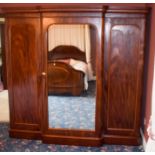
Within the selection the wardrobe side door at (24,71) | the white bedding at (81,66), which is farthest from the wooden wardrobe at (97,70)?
the white bedding at (81,66)

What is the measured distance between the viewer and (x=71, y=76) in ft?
9.02

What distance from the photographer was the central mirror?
2.56 metres

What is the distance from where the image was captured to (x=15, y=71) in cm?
283

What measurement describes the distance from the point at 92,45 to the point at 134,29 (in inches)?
19.2

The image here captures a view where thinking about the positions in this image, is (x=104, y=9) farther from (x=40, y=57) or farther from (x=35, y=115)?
(x=35, y=115)

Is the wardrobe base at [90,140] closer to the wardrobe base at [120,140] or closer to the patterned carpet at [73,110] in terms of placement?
the wardrobe base at [120,140]

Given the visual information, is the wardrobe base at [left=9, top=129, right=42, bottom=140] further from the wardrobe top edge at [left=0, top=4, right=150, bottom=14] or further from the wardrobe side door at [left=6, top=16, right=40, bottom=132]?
the wardrobe top edge at [left=0, top=4, right=150, bottom=14]

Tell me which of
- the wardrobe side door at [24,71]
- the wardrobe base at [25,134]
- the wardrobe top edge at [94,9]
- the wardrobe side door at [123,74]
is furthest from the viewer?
the wardrobe base at [25,134]

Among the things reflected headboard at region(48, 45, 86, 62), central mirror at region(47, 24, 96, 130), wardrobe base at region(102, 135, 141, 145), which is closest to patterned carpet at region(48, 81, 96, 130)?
central mirror at region(47, 24, 96, 130)

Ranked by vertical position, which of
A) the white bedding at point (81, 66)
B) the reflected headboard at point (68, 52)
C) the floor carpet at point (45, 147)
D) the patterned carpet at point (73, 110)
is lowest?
the floor carpet at point (45, 147)

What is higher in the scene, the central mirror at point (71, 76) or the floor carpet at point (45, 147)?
the central mirror at point (71, 76)

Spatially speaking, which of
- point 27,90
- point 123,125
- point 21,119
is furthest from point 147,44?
point 21,119

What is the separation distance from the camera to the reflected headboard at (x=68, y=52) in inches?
101

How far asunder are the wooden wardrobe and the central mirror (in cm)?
6
